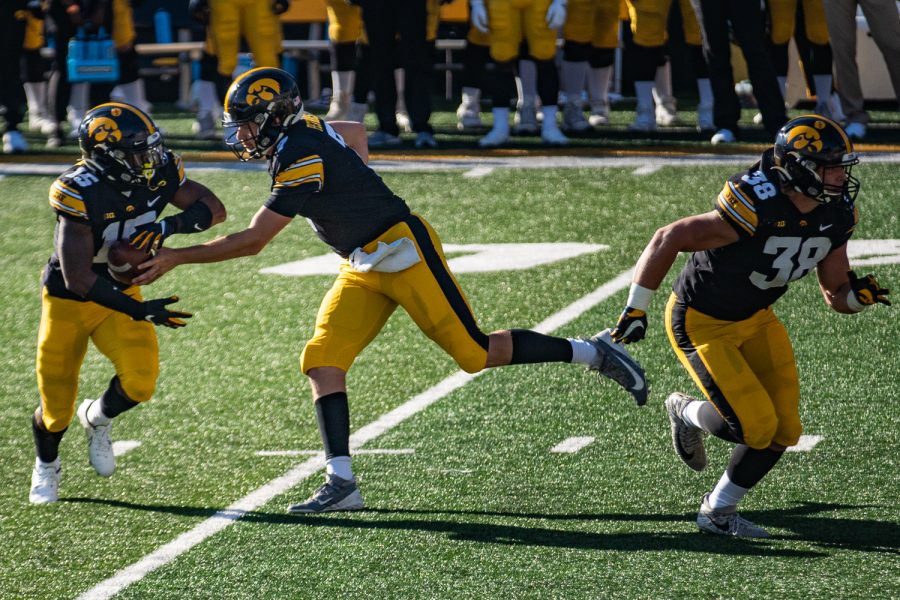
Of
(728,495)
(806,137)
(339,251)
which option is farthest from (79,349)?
(806,137)

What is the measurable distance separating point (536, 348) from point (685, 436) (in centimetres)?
65

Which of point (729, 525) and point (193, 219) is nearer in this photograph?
point (729, 525)

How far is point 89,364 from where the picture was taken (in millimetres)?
7566

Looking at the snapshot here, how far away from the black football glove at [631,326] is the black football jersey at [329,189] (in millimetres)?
999

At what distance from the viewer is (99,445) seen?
222 inches

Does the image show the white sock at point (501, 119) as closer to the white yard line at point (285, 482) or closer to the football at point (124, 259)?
the white yard line at point (285, 482)

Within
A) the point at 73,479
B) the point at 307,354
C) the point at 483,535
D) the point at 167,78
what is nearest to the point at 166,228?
the point at 307,354

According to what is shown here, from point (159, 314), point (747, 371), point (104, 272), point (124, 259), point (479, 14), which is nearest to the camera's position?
point (747, 371)

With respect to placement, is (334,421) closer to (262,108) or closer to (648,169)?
(262,108)

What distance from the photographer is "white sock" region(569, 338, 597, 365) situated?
564 centimetres

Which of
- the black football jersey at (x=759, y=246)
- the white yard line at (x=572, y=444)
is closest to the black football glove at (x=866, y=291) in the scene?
the black football jersey at (x=759, y=246)

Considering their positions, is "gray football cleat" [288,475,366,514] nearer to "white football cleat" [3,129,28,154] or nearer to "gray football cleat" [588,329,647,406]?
"gray football cleat" [588,329,647,406]

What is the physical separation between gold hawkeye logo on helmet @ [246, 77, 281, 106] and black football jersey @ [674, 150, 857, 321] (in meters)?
1.56

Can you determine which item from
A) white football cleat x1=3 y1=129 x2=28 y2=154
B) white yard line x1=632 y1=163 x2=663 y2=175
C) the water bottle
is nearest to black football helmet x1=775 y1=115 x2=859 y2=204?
white yard line x1=632 y1=163 x2=663 y2=175
